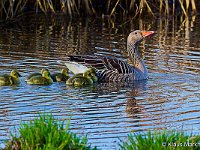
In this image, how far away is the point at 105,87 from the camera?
39.6 ft

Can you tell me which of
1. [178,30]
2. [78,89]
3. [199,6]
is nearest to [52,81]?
[78,89]

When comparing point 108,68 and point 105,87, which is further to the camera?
point 108,68

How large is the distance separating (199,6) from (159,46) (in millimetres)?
7031

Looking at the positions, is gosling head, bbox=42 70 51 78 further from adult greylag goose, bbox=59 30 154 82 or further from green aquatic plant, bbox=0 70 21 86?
adult greylag goose, bbox=59 30 154 82

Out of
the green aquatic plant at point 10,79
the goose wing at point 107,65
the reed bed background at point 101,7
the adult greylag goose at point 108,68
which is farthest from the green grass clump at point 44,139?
the reed bed background at point 101,7

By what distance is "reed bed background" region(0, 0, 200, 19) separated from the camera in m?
19.8

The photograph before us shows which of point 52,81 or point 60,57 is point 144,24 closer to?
point 60,57

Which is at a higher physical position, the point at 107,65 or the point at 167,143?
the point at 107,65

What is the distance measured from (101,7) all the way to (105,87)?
32.8 ft

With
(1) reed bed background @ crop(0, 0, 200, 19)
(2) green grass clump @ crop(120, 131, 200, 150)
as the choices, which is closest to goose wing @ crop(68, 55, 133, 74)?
(2) green grass clump @ crop(120, 131, 200, 150)

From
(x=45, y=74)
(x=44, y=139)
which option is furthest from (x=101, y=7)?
(x=44, y=139)

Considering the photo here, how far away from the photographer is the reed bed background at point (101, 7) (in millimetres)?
19766

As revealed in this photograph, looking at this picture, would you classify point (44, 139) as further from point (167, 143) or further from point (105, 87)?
point (105, 87)

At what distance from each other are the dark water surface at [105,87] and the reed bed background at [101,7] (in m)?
0.68
